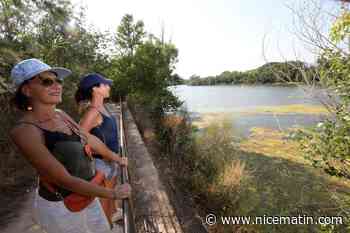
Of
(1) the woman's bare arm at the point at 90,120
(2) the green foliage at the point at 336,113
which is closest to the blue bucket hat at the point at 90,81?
(1) the woman's bare arm at the point at 90,120

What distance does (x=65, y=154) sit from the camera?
1.30 metres

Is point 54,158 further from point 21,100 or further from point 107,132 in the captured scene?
point 107,132

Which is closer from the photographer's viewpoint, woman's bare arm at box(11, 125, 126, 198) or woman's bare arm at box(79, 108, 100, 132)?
woman's bare arm at box(11, 125, 126, 198)

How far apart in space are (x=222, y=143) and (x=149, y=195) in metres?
4.28

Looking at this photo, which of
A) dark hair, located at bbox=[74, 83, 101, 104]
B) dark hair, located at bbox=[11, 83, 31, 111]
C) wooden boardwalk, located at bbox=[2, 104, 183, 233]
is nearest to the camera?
dark hair, located at bbox=[11, 83, 31, 111]

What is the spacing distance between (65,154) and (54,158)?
118 mm

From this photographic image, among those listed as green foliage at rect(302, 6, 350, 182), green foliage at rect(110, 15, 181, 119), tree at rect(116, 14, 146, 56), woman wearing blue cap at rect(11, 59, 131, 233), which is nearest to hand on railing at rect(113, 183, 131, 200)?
woman wearing blue cap at rect(11, 59, 131, 233)

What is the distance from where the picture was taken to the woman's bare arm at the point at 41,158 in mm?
1156

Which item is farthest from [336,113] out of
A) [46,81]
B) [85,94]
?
[46,81]

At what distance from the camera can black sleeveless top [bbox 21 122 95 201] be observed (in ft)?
4.17

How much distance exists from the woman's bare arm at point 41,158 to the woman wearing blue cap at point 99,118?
81 cm

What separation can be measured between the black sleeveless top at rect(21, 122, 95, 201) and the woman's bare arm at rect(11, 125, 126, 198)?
0.24 feet

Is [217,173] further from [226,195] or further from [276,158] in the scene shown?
[276,158]

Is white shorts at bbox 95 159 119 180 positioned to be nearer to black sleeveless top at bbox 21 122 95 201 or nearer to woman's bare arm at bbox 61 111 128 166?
woman's bare arm at bbox 61 111 128 166
